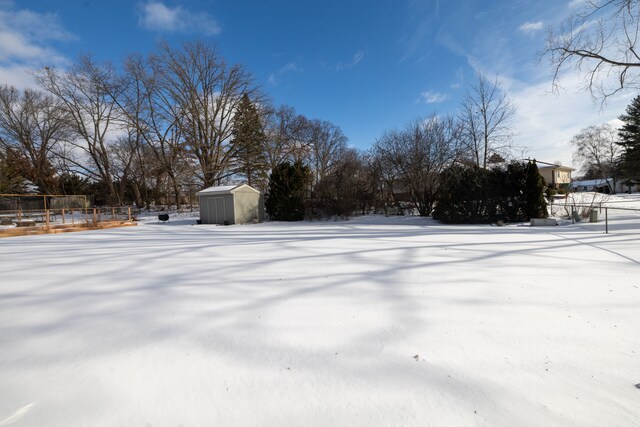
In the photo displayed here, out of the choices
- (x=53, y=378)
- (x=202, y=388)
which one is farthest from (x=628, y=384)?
(x=53, y=378)

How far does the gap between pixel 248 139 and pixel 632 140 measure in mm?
43507

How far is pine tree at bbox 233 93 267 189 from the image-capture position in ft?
89.2

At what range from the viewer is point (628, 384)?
1.71 metres

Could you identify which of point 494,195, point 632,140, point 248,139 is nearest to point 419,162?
point 494,195

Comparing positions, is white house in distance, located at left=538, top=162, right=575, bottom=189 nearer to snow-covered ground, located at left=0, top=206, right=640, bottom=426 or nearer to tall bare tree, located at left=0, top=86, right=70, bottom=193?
snow-covered ground, located at left=0, top=206, right=640, bottom=426

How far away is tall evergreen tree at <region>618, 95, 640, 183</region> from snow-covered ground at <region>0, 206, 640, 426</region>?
38.5 m

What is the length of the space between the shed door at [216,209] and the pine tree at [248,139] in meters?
10.1

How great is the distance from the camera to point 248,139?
27375 mm

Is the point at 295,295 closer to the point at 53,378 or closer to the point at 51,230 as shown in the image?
the point at 53,378

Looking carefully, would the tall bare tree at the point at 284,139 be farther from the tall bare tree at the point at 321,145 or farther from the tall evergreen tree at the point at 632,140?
the tall evergreen tree at the point at 632,140

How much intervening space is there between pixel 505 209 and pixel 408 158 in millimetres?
7106

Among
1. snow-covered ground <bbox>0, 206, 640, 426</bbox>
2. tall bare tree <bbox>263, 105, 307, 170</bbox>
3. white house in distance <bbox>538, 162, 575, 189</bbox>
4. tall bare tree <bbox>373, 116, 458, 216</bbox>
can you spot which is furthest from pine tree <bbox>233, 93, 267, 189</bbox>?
white house in distance <bbox>538, 162, 575, 189</bbox>

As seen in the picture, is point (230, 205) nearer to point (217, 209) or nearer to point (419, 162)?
point (217, 209)

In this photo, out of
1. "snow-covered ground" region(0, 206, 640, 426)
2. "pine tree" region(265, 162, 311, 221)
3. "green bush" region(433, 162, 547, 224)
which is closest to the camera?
"snow-covered ground" region(0, 206, 640, 426)
